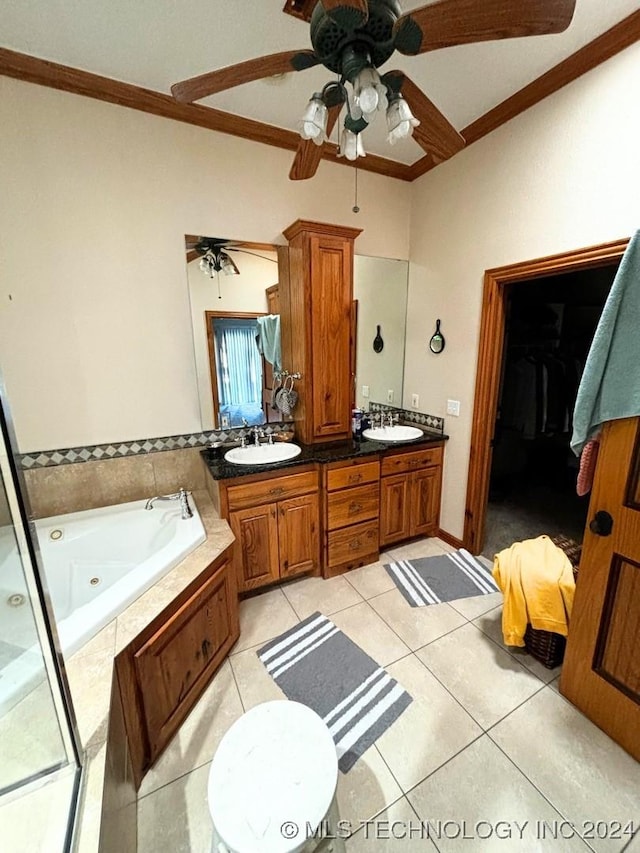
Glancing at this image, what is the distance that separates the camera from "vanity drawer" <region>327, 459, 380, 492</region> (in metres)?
2.17

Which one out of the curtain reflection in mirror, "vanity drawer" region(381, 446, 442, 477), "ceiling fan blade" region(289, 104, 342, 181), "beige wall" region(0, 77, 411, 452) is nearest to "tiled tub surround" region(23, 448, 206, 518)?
"beige wall" region(0, 77, 411, 452)

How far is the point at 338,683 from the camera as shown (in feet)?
5.22

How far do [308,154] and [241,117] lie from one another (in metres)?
1.01

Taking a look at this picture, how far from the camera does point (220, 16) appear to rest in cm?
139

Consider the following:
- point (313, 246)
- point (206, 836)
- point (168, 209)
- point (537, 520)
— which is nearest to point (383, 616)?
point (206, 836)

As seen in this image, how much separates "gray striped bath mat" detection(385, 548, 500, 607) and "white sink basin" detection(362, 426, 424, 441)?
0.92 metres

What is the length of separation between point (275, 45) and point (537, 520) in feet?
12.1

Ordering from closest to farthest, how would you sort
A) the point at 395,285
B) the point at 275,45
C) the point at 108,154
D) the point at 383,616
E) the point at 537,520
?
the point at 275,45
the point at 108,154
the point at 383,616
the point at 395,285
the point at 537,520

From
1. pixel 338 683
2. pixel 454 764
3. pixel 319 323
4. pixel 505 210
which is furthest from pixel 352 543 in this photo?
pixel 505 210

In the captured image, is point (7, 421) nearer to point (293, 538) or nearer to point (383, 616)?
point (293, 538)

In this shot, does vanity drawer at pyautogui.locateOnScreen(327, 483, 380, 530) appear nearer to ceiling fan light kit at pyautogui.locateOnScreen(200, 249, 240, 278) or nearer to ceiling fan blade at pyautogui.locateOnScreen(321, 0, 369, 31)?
ceiling fan light kit at pyautogui.locateOnScreen(200, 249, 240, 278)

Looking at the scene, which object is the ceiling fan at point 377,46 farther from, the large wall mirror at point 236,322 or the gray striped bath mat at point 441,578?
the gray striped bath mat at point 441,578

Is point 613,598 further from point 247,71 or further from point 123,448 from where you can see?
point 123,448

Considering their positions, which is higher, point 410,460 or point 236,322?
point 236,322
